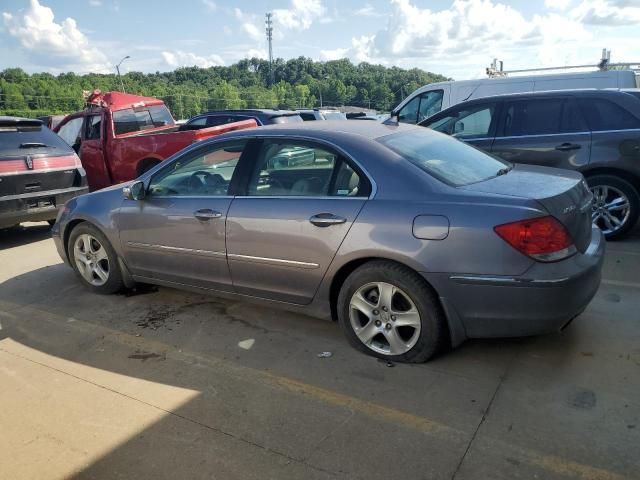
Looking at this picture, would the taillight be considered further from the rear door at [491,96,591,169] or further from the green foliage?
the green foliage

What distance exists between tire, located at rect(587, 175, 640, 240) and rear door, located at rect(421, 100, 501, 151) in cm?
129

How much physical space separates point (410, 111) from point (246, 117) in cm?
339

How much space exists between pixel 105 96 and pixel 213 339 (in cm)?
879

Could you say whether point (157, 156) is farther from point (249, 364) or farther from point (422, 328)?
point (422, 328)

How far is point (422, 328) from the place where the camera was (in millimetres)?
3172

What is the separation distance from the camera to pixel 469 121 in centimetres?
662

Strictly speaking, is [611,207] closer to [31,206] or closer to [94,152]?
[31,206]

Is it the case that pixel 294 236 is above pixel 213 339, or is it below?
above

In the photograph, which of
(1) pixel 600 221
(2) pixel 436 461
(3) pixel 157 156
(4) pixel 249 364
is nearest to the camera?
(2) pixel 436 461

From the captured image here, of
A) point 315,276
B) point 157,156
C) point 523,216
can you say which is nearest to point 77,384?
point 315,276

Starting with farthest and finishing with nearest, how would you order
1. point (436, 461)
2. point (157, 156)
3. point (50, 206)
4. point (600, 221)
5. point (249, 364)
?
point (157, 156), point (50, 206), point (600, 221), point (249, 364), point (436, 461)

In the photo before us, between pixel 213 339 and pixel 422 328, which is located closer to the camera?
pixel 422 328

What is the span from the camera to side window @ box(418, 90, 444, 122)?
10.4m

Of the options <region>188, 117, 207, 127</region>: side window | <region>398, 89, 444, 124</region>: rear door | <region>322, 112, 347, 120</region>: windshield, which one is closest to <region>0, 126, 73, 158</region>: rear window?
<region>188, 117, 207, 127</region>: side window
